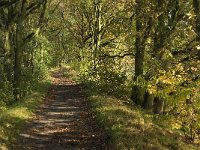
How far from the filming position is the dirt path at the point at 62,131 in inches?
549

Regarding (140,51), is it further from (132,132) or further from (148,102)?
(132,132)

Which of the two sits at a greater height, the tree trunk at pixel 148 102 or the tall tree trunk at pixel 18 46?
the tall tree trunk at pixel 18 46

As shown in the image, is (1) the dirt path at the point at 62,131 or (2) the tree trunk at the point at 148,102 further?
(2) the tree trunk at the point at 148,102

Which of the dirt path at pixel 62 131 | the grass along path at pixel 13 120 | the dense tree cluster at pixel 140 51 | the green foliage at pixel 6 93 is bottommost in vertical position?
the dirt path at pixel 62 131

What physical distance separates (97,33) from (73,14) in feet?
45.2

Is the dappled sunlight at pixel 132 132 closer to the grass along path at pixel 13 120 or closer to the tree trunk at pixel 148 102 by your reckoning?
the grass along path at pixel 13 120

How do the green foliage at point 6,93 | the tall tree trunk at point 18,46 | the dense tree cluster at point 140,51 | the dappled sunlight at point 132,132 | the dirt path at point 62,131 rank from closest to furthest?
the dense tree cluster at point 140,51, the dappled sunlight at point 132,132, the dirt path at point 62,131, the green foliage at point 6,93, the tall tree trunk at point 18,46

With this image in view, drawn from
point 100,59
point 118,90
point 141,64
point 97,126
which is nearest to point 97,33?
point 100,59

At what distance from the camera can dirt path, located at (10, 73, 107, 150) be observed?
45.7ft

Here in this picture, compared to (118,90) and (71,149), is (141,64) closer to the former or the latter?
(118,90)

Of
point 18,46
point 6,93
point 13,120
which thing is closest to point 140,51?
point 18,46

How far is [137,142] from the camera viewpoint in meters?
12.9

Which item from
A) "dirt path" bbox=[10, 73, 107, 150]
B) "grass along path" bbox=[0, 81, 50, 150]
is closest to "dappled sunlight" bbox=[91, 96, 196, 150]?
"dirt path" bbox=[10, 73, 107, 150]

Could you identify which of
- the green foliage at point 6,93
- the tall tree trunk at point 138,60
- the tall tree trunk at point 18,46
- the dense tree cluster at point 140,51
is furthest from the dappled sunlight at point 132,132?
the tall tree trunk at point 18,46
